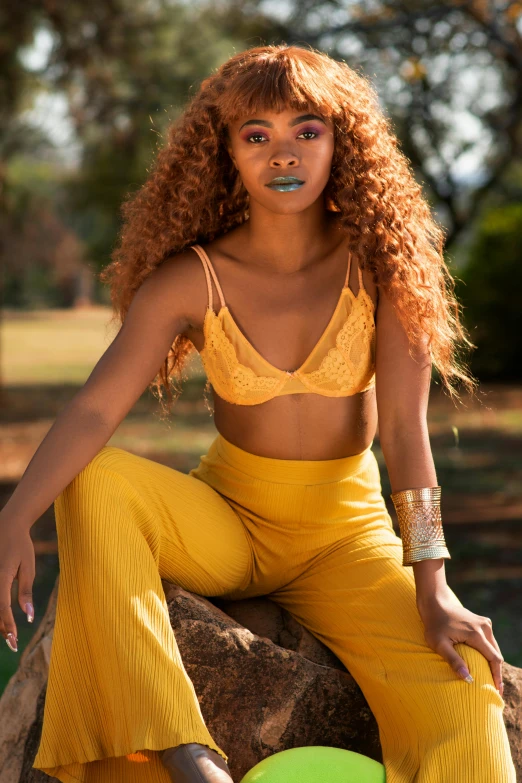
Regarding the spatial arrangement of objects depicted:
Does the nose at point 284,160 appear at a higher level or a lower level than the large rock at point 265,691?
higher

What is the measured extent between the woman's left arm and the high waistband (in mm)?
143

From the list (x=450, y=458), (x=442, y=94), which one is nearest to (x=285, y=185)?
(x=450, y=458)

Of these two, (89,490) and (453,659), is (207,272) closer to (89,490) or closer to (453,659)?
(89,490)

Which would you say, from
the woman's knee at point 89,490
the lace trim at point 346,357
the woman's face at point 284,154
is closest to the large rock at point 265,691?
the woman's knee at point 89,490

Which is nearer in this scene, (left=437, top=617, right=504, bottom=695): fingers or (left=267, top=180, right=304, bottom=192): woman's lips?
(left=437, top=617, right=504, bottom=695): fingers

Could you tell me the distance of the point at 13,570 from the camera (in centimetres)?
227

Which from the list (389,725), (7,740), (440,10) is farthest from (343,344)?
(440,10)

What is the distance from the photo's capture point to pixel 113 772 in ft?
7.49

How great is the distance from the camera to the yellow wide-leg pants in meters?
2.20

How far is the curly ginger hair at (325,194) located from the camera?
257 cm

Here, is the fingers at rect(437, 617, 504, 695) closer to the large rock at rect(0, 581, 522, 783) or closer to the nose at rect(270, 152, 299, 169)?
the large rock at rect(0, 581, 522, 783)

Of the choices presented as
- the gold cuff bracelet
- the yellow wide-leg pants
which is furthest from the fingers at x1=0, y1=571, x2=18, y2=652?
the gold cuff bracelet

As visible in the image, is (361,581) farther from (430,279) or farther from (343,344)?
(430,279)

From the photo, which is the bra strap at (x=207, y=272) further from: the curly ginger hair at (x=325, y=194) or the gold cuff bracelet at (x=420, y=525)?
the gold cuff bracelet at (x=420, y=525)
